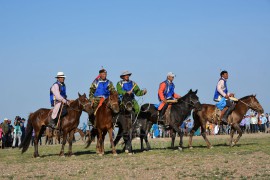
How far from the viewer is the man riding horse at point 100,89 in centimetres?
1998

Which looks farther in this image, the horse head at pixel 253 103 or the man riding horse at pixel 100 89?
the horse head at pixel 253 103

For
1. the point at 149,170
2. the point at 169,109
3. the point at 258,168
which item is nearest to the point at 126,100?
the point at 169,109

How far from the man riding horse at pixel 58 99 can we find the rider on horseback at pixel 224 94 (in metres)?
6.42

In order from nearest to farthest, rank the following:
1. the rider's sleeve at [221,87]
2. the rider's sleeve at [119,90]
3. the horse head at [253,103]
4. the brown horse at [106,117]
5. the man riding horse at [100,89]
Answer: the brown horse at [106,117] < the rider's sleeve at [119,90] < the man riding horse at [100,89] < the rider's sleeve at [221,87] < the horse head at [253,103]

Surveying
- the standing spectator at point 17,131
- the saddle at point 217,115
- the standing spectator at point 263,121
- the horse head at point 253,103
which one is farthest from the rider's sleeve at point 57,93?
the standing spectator at point 263,121

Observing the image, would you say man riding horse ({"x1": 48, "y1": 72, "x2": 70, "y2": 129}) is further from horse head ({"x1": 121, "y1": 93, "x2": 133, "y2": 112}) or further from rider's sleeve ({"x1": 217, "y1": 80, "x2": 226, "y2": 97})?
rider's sleeve ({"x1": 217, "y1": 80, "x2": 226, "y2": 97})

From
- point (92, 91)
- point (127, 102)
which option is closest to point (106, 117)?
point (127, 102)

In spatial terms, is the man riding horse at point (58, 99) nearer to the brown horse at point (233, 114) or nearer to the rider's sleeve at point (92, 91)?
the rider's sleeve at point (92, 91)

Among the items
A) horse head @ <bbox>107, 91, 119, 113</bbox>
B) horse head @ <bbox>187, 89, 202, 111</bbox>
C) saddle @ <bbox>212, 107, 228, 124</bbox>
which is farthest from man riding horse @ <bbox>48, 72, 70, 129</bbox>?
saddle @ <bbox>212, 107, 228, 124</bbox>

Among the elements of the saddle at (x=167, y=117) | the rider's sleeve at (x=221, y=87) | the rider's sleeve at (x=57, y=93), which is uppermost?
the rider's sleeve at (x=221, y=87)

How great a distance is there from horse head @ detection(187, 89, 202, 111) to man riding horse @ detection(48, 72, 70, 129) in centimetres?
467

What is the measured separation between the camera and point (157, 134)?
4728 centimetres

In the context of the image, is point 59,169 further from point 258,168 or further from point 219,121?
point 219,121

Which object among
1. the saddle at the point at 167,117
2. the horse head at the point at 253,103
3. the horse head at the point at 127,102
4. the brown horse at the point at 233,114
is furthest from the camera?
the horse head at the point at 253,103
